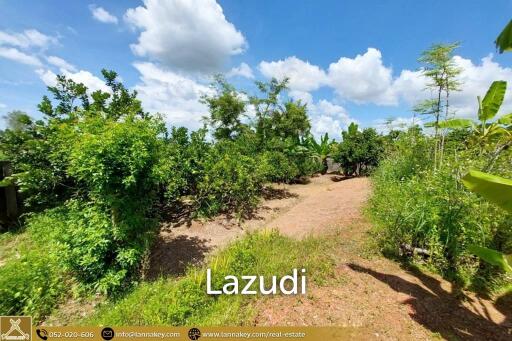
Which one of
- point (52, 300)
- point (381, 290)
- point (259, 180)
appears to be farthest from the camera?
point (259, 180)

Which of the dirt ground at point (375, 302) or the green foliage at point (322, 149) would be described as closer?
the dirt ground at point (375, 302)

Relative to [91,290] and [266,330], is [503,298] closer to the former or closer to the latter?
[266,330]

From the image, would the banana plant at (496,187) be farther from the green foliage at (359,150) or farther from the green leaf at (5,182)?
the green foliage at (359,150)

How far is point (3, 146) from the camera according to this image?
21.5ft

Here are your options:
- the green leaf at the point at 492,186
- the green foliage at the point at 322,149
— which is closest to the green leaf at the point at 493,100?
the green leaf at the point at 492,186

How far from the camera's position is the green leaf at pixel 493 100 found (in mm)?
4363

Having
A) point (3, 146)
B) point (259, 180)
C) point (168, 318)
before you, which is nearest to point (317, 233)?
point (259, 180)

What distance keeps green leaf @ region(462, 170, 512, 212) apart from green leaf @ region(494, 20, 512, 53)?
1.23 meters

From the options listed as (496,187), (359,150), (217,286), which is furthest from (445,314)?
(359,150)

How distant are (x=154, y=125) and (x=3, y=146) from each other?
4.75 meters

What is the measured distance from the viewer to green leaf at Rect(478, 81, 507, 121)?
4363mm

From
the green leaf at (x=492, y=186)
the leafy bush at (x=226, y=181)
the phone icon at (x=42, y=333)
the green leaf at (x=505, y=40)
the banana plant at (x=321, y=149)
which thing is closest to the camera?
the green leaf at (x=492, y=186)

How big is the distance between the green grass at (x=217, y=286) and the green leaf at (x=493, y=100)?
11.5 feet

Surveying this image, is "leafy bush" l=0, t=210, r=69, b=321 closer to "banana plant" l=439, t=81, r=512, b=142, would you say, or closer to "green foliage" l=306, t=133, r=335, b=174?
"banana plant" l=439, t=81, r=512, b=142
